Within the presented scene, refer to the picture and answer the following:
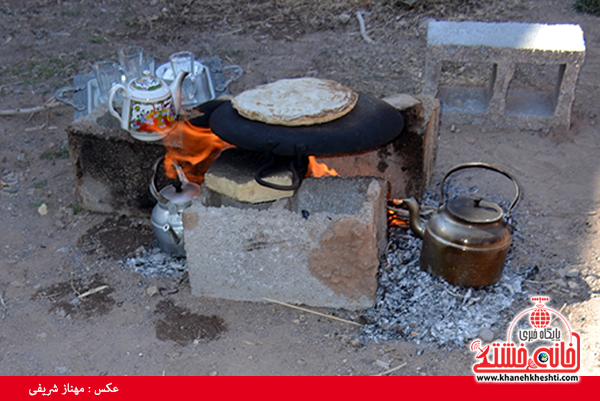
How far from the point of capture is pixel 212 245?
332 cm

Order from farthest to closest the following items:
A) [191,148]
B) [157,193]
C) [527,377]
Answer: [191,148] < [157,193] < [527,377]

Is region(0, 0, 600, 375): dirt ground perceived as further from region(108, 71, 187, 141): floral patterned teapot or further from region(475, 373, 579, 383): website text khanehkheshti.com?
region(108, 71, 187, 141): floral patterned teapot

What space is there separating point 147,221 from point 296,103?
152 cm

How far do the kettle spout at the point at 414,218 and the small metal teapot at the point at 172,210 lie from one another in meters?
1.26

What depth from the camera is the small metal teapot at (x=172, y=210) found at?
3.67 m

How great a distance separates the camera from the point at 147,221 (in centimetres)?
425

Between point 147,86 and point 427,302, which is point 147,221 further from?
point 427,302

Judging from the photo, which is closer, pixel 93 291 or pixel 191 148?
pixel 93 291

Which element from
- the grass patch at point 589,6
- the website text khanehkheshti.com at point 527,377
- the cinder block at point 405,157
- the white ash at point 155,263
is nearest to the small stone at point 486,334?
the website text khanehkheshti.com at point 527,377

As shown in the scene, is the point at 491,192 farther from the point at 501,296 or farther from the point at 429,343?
the point at 429,343

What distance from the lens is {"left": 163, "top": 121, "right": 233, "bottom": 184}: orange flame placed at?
388cm

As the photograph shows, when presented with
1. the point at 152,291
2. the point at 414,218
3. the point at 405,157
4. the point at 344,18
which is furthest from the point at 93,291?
the point at 344,18

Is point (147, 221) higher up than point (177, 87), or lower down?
lower down

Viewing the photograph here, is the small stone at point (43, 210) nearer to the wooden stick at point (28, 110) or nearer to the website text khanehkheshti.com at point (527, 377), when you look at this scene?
the wooden stick at point (28, 110)
